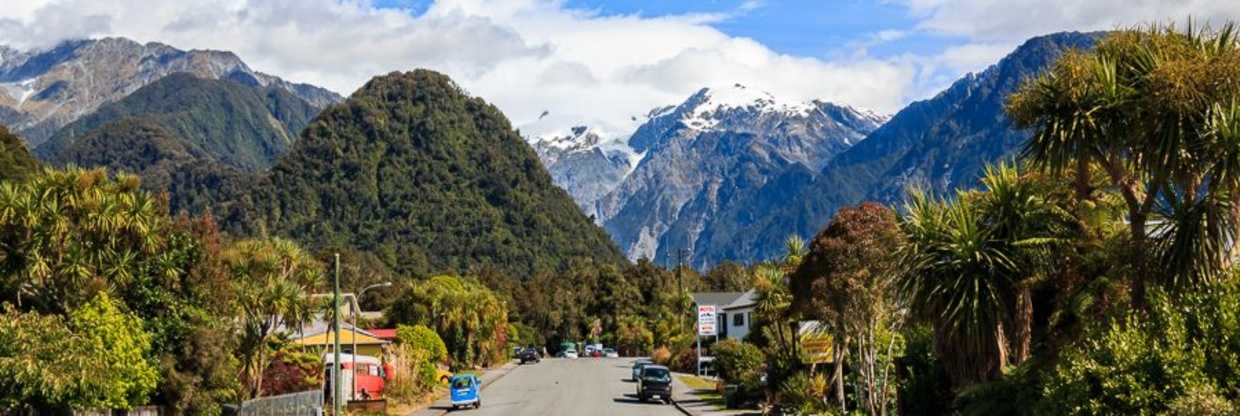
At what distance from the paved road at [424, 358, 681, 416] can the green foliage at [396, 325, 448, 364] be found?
14.6ft

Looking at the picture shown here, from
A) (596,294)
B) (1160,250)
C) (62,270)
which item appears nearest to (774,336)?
(62,270)

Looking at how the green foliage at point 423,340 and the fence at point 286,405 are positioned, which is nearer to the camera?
the fence at point 286,405

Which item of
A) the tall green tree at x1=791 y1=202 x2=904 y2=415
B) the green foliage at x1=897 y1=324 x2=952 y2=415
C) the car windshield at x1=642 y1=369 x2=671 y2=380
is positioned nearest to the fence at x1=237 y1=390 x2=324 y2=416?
the car windshield at x1=642 y1=369 x2=671 y2=380

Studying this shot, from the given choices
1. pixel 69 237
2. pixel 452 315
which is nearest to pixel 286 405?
pixel 69 237

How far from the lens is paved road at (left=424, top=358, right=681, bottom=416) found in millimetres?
45062

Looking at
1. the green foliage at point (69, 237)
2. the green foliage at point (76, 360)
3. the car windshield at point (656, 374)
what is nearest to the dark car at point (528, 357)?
the car windshield at point (656, 374)

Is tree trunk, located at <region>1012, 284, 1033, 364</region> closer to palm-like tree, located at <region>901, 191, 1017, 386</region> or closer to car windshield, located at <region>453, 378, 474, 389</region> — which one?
palm-like tree, located at <region>901, 191, 1017, 386</region>

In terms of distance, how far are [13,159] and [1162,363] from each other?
63820 mm

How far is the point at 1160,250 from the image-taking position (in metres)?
16.7

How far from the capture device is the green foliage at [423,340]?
71.0 m

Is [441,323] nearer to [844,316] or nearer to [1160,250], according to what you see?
[844,316]

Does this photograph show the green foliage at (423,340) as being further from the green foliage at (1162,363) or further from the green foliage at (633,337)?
the green foliage at (1162,363)

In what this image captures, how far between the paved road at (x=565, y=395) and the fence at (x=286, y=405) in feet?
20.3

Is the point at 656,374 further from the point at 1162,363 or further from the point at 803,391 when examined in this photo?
the point at 1162,363
